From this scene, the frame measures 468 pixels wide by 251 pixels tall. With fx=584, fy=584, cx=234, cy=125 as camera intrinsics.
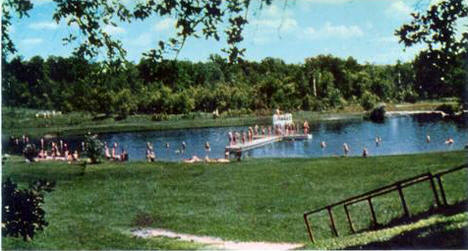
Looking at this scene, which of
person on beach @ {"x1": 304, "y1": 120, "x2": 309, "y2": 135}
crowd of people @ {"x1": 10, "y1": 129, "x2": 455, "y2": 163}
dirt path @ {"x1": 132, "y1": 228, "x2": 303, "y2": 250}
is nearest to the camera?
dirt path @ {"x1": 132, "y1": 228, "x2": 303, "y2": 250}

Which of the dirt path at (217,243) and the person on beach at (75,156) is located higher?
the person on beach at (75,156)

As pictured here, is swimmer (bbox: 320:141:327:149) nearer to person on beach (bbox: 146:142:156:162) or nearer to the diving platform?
the diving platform

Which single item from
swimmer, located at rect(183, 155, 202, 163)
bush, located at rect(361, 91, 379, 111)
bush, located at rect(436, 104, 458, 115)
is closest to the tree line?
bush, located at rect(361, 91, 379, 111)

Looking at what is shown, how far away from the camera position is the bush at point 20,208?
16.2ft

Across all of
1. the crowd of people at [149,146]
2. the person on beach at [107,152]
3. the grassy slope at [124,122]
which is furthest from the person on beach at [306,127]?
the person on beach at [107,152]

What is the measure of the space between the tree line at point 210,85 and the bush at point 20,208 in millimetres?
1355

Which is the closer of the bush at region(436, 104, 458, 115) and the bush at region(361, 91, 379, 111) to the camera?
the bush at region(436, 104, 458, 115)

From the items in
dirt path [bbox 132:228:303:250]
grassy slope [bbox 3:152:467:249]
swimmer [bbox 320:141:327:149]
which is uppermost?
swimmer [bbox 320:141:327:149]

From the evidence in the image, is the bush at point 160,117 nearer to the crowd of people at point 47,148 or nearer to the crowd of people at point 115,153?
the crowd of people at point 47,148

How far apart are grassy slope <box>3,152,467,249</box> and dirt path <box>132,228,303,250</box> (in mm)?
130

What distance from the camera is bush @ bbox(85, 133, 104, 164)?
9.52 m

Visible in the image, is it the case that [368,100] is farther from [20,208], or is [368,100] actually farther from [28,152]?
[20,208]

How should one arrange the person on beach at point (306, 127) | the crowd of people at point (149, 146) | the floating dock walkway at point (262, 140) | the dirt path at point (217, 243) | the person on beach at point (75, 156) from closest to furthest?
the dirt path at point (217, 243) → the crowd of people at point (149, 146) → the person on beach at point (306, 127) → the floating dock walkway at point (262, 140) → the person on beach at point (75, 156)

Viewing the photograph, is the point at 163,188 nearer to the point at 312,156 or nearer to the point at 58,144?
the point at 58,144
